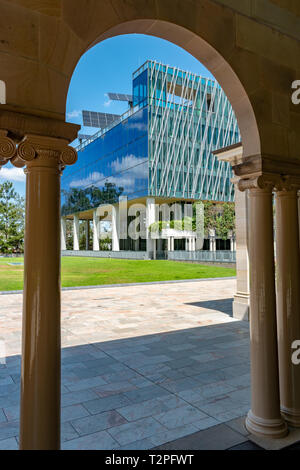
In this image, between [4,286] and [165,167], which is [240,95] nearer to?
[4,286]

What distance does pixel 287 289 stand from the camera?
4.85 meters

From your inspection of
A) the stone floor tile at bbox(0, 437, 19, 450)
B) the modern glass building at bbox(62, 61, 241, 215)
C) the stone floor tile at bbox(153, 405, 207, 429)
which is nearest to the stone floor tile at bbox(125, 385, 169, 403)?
the stone floor tile at bbox(153, 405, 207, 429)

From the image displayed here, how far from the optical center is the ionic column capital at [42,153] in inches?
119

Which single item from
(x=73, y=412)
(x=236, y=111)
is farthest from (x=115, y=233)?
(x=236, y=111)

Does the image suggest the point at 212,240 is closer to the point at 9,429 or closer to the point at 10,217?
the point at 10,217

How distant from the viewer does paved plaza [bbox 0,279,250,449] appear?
4645mm

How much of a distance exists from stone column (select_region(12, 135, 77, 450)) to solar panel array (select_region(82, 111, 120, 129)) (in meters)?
63.3

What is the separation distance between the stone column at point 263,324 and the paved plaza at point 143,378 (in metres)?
0.42

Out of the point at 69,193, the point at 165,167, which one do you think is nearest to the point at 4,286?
the point at 165,167

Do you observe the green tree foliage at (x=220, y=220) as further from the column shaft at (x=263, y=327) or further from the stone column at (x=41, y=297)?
the stone column at (x=41, y=297)

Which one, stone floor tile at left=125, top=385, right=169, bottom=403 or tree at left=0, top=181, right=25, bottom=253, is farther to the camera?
A: tree at left=0, top=181, right=25, bottom=253

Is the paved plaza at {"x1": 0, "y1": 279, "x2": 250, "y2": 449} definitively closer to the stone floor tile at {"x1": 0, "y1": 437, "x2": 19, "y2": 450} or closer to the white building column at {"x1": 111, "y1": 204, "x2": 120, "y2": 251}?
the stone floor tile at {"x1": 0, "y1": 437, "x2": 19, "y2": 450}

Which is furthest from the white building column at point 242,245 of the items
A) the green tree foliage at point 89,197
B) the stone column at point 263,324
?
the green tree foliage at point 89,197

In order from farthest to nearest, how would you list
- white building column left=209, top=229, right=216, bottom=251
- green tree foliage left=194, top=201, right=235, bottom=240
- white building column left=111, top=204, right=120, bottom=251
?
1. white building column left=111, top=204, right=120, bottom=251
2. white building column left=209, top=229, right=216, bottom=251
3. green tree foliage left=194, top=201, right=235, bottom=240
